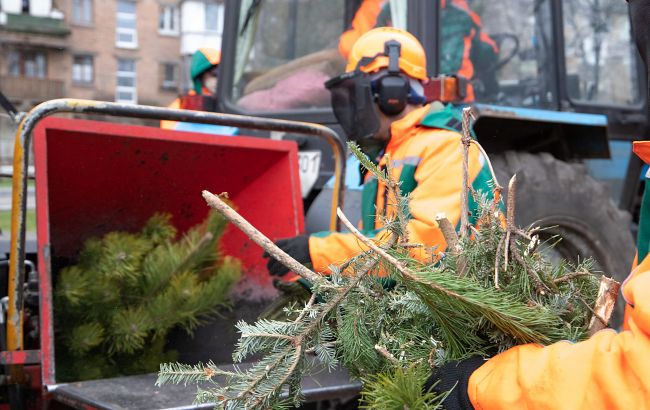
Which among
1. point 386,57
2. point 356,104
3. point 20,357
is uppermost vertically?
point 386,57

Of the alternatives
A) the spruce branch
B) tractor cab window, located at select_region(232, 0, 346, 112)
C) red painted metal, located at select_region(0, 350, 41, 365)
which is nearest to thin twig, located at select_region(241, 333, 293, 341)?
the spruce branch

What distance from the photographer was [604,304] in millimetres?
1503

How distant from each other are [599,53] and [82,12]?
110ft

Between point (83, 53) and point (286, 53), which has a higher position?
point (83, 53)

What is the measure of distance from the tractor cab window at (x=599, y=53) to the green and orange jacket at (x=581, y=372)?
364 cm

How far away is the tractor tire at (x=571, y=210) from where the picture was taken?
164 inches

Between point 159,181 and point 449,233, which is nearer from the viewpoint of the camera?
point 449,233

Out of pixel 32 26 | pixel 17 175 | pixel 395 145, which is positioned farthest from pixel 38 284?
pixel 32 26

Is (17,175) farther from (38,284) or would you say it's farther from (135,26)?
(135,26)

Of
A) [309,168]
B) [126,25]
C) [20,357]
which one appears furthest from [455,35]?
[126,25]

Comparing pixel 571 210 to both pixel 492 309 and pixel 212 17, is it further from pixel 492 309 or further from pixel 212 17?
pixel 212 17

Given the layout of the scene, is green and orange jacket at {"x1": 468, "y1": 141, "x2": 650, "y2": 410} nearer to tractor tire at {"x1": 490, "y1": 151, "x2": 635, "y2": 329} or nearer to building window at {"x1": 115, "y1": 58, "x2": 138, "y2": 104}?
tractor tire at {"x1": 490, "y1": 151, "x2": 635, "y2": 329}

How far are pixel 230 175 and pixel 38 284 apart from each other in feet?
3.17

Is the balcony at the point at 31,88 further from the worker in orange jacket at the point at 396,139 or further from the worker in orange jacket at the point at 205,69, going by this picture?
the worker in orange jacket at the point at 396,139
